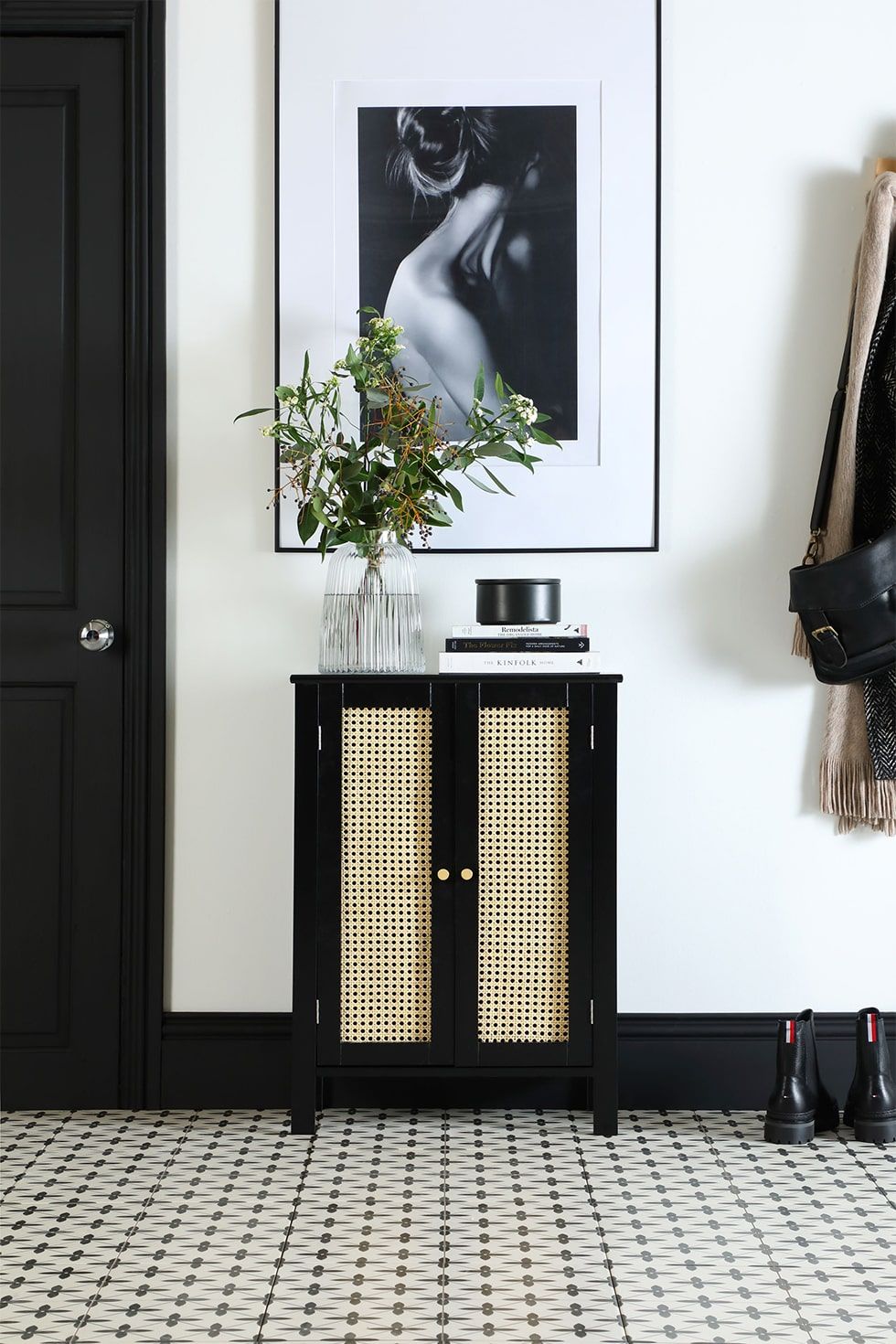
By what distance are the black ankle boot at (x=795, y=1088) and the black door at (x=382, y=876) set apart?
63 cm

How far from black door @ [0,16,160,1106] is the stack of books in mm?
699

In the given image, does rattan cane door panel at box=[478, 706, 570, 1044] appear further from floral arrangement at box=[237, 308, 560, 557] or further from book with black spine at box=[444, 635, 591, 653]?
floral arrangement at box=[237, 308, 560, 557]

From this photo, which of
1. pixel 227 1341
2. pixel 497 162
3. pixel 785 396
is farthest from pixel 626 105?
pixel 227 1341

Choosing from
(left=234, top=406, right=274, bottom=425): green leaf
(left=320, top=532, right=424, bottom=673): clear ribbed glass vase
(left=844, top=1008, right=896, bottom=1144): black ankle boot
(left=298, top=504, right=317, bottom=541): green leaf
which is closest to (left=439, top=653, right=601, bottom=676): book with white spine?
(left=320, top=532, right=424, bottom=673): clear ribbed glass vase

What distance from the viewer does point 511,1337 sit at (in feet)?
5.01

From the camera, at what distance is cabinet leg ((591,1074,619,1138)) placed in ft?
7.17

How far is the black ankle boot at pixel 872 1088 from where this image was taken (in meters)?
2.19

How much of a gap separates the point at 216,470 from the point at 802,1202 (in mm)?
1759

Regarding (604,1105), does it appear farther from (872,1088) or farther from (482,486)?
(482,486)

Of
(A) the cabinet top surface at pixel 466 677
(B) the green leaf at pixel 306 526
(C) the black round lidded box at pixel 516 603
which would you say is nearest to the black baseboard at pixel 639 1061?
(A) the cabinet top surface at pixel 466 677

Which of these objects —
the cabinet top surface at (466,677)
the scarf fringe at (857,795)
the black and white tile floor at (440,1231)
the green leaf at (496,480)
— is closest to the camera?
the black and white tile floor at (440,1231)

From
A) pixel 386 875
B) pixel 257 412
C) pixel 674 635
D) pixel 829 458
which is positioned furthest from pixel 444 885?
pixel 829 458

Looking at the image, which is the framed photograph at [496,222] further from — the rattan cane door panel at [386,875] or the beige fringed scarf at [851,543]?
the rattan cane door panel at [386,875]

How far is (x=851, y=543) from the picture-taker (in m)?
2.34
